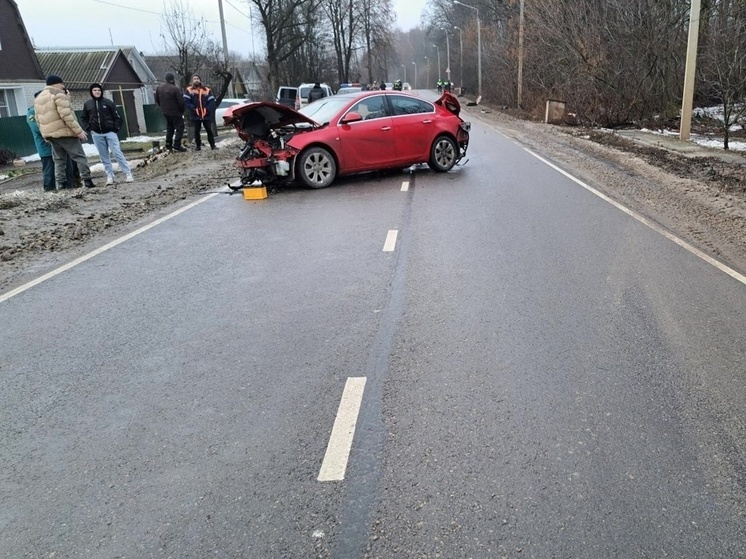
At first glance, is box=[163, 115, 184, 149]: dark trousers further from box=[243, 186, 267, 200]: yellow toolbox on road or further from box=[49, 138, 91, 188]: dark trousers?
box=[243, 186, 267, 200]: yellow toolbox on road

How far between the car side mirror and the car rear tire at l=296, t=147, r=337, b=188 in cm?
68

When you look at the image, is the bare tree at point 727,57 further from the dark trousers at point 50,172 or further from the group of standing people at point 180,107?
the dark trousers at point 50,172

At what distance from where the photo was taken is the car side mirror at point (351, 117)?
39.8 feet

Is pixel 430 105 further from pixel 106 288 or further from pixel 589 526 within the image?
pixel 589 526

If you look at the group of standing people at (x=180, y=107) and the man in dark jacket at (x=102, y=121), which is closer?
the man in dark jacket at (x=102, y=121)

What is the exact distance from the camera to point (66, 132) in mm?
12039

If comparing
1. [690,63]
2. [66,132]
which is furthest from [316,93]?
[66,132]

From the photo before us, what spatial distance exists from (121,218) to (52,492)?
24.5 ft

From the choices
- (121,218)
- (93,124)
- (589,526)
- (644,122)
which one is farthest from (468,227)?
(644,122)

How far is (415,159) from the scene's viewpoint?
1324 centimetres

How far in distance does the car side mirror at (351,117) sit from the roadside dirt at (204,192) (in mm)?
2913

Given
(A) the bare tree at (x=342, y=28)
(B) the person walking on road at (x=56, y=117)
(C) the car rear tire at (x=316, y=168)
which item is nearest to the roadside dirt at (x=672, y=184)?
(C) the car rear tire at (x=316, y=168)

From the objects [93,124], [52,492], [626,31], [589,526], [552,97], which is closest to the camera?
[589,526]

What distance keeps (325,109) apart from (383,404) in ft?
32.3
